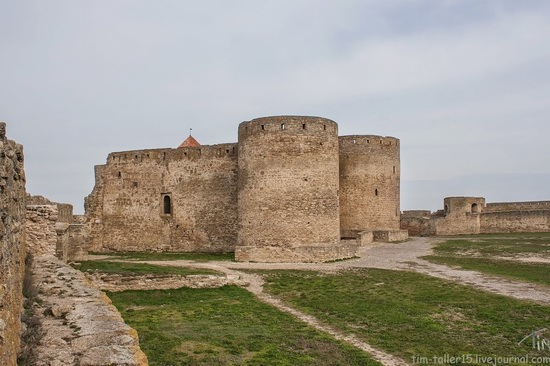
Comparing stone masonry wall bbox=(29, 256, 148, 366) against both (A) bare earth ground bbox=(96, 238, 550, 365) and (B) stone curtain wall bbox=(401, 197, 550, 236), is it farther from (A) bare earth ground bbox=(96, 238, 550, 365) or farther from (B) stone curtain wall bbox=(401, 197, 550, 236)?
(B) stone curtain wall bbox=(401, 197, 550, 236)

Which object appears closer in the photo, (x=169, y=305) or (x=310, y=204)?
(x=169, y=305)

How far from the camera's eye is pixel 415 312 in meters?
12.6

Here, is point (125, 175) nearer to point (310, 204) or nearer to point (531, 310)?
point (310, 204)

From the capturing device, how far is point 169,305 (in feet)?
44.1

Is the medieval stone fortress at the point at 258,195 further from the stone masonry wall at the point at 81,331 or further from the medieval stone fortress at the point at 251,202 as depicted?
the stone masonry wall at the point at 81,331

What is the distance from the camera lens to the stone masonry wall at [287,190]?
22781 millimetres

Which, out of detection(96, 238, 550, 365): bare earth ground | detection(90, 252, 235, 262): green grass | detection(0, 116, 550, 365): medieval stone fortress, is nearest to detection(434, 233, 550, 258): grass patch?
detection(96, 238, 550, 365): bare earth ground

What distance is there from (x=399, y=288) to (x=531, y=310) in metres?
3.99

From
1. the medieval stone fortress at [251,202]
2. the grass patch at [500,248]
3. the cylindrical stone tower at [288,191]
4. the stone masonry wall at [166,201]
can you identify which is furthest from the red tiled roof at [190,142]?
the grass patch at [500,248]

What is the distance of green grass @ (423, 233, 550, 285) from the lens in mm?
18156

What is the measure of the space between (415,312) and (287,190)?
440 inches

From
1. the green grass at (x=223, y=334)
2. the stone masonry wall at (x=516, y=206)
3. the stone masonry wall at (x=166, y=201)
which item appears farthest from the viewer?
the stone masonry wall at (x=516, y=206)

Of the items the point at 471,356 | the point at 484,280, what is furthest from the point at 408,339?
the point at 484,280

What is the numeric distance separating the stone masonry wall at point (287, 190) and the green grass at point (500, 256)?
5.42 metres
